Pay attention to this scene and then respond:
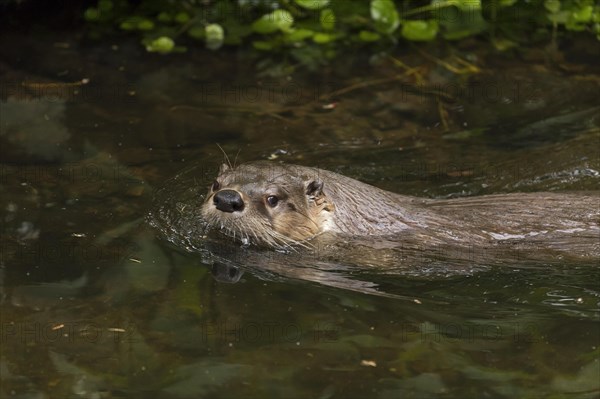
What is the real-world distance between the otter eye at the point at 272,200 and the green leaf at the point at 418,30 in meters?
2.98

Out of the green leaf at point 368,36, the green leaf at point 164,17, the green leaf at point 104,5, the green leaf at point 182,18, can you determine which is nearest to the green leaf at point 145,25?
the green leaf at point 164,17

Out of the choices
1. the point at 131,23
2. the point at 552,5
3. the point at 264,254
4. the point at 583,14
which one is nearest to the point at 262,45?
the point at 131,23

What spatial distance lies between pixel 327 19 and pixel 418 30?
2.25 feet

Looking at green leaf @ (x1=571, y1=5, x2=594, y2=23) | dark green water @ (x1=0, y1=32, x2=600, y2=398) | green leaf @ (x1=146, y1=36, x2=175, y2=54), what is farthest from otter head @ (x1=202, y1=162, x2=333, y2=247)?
green leaf @ (x1=571, y1=5, x2=594, y2=23)

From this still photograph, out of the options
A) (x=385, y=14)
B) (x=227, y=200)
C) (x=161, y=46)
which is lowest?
(x=227, y=200)

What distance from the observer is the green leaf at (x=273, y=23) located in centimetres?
777

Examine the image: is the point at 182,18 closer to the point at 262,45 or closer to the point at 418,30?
the point at 262,45

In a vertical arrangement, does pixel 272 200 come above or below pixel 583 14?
below

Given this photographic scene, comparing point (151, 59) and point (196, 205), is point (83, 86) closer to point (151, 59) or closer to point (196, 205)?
point (151, 59)

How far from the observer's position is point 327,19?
7.85 metres

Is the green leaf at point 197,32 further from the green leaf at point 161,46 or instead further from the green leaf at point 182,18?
the green leaf at point 161,46

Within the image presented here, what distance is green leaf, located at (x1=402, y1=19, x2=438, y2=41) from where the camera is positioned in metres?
7.69

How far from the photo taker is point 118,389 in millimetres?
3988

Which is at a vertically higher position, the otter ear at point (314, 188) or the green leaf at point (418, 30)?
the green leaf at point (418, 30)
